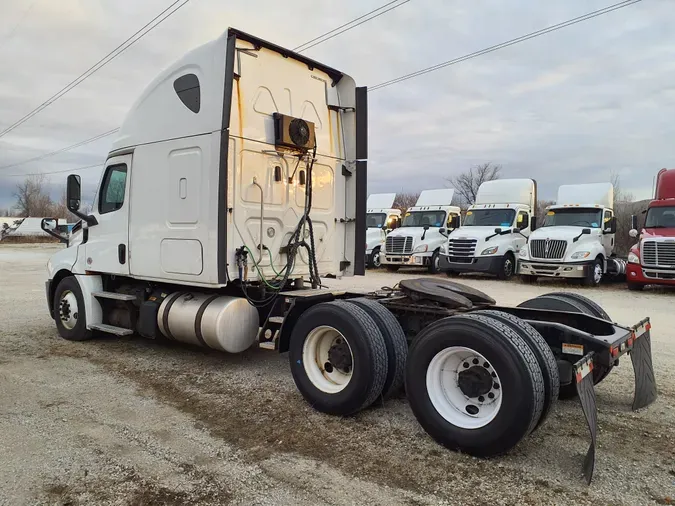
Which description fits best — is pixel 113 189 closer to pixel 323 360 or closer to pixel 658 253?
pixel 323 360

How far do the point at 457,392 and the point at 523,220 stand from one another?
15.4m

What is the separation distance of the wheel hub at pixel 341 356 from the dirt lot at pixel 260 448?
0.44 m

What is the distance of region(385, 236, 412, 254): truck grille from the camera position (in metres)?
20.0

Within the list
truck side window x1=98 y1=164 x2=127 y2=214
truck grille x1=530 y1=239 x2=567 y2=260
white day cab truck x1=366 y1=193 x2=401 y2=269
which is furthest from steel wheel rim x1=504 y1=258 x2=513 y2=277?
truck side window x1=98 y1=164 x2=127 y2=214

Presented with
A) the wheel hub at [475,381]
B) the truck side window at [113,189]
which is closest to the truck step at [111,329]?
the truck side window at [113,189]

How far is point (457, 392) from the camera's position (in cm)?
405

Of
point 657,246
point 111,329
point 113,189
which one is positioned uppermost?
point 113,189

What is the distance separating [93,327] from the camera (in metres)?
7.29

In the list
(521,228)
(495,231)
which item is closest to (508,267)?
(495,231)

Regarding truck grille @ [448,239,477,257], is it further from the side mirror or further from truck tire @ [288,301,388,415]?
truck tire @ [288,301,388,415]

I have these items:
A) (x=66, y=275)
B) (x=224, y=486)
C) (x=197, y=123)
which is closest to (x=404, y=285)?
(x=224, y=486)

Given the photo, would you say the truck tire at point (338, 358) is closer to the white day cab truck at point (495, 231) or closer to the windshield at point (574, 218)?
the white day cab truck at point (495, 231)

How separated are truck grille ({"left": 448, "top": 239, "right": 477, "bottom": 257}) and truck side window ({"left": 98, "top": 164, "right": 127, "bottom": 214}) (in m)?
12.7

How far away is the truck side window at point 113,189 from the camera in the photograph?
6988 mm
